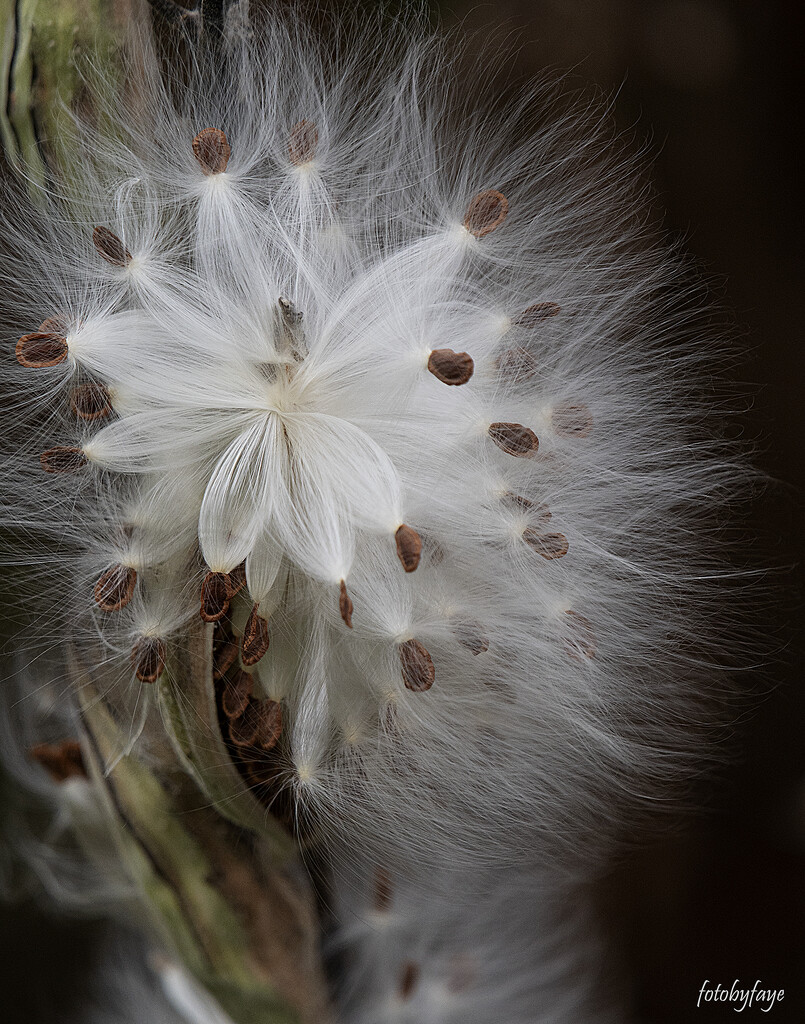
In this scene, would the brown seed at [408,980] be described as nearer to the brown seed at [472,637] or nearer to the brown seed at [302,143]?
the brown seed at [472,637]

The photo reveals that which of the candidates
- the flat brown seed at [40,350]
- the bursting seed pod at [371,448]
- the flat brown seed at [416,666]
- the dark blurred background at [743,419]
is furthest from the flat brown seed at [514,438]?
the dark blurred background at [743,419]

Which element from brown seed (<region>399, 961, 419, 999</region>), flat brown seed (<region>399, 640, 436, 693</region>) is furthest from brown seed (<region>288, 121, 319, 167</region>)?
brown seed (<region>399, 961, 419, 999</region>)

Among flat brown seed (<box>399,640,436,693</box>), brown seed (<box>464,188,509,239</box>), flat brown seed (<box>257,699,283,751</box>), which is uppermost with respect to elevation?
brown seed (<box>464,188,509,239</box>)

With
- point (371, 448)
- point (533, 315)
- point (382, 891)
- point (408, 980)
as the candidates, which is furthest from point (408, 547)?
point (408, 980)

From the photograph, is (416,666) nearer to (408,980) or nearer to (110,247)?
(110,247)

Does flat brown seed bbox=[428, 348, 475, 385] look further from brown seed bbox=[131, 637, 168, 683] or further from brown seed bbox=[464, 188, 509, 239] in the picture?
brown seed bbox=[131, 637, 168, 683]
